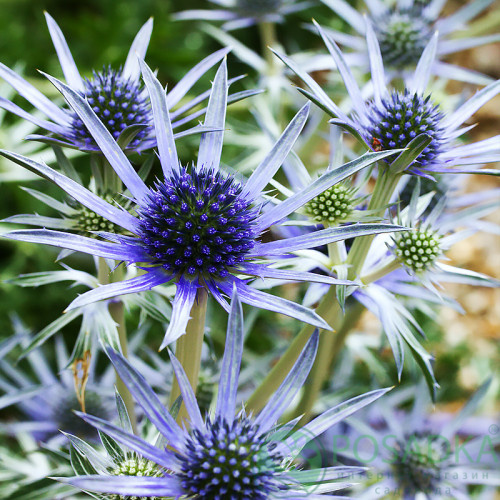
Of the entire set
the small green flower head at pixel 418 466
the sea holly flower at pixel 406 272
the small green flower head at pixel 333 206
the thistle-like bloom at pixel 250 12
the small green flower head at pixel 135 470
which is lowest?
the small green flower head at pixel 418 466

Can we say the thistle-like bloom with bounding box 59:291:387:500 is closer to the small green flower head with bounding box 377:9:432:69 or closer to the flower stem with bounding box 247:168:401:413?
the flower stem with bounding box 247:168:401:413

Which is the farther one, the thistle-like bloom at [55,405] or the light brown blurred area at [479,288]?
the light brown blurred area at [479,288]

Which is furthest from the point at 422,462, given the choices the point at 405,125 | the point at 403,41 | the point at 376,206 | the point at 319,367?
the point at 403,41

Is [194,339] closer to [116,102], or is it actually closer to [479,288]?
[116,102]

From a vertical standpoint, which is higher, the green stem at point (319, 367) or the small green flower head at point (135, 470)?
the green stem at point (319, 367)

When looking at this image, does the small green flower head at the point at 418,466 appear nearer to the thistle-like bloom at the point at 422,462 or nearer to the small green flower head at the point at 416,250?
the thistle-like bloom at the point at 422,462

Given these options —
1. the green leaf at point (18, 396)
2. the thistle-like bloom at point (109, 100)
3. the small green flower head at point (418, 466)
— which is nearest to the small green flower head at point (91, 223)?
the thistle-like bloom at point (109, 100)
